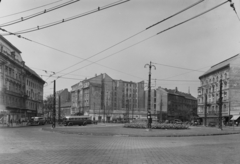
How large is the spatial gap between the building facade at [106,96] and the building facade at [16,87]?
10283mm

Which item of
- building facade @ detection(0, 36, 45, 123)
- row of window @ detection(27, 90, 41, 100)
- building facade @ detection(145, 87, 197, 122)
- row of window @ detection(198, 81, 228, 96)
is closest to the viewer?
building facade @ detection(0, 36, 45, 123)

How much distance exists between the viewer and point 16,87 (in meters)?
56.3


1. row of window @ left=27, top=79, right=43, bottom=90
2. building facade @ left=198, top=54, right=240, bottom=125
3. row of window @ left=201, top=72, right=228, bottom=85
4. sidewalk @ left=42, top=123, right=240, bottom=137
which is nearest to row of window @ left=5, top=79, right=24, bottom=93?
row of window @ left=27, top=79, right=43, bottom=90

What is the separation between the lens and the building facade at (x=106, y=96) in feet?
176

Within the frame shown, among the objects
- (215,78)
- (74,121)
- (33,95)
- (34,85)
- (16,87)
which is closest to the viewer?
(74,121)

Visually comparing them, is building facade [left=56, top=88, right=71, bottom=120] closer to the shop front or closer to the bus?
the shop front

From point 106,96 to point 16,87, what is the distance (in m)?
22.7

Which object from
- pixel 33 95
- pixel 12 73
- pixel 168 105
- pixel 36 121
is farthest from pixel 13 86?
pixel 168 105

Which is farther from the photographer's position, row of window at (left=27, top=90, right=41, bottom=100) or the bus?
row of window at (left=27, top=90, right=41, bottom=100)

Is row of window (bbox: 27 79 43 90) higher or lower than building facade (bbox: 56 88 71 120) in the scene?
higher

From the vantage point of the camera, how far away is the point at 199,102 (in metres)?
71.8

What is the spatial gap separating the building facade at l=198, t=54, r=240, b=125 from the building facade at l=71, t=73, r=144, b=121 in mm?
14157

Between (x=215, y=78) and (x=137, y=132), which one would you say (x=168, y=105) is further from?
(x=137, y=132)

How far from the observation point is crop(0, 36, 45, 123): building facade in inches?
1800
